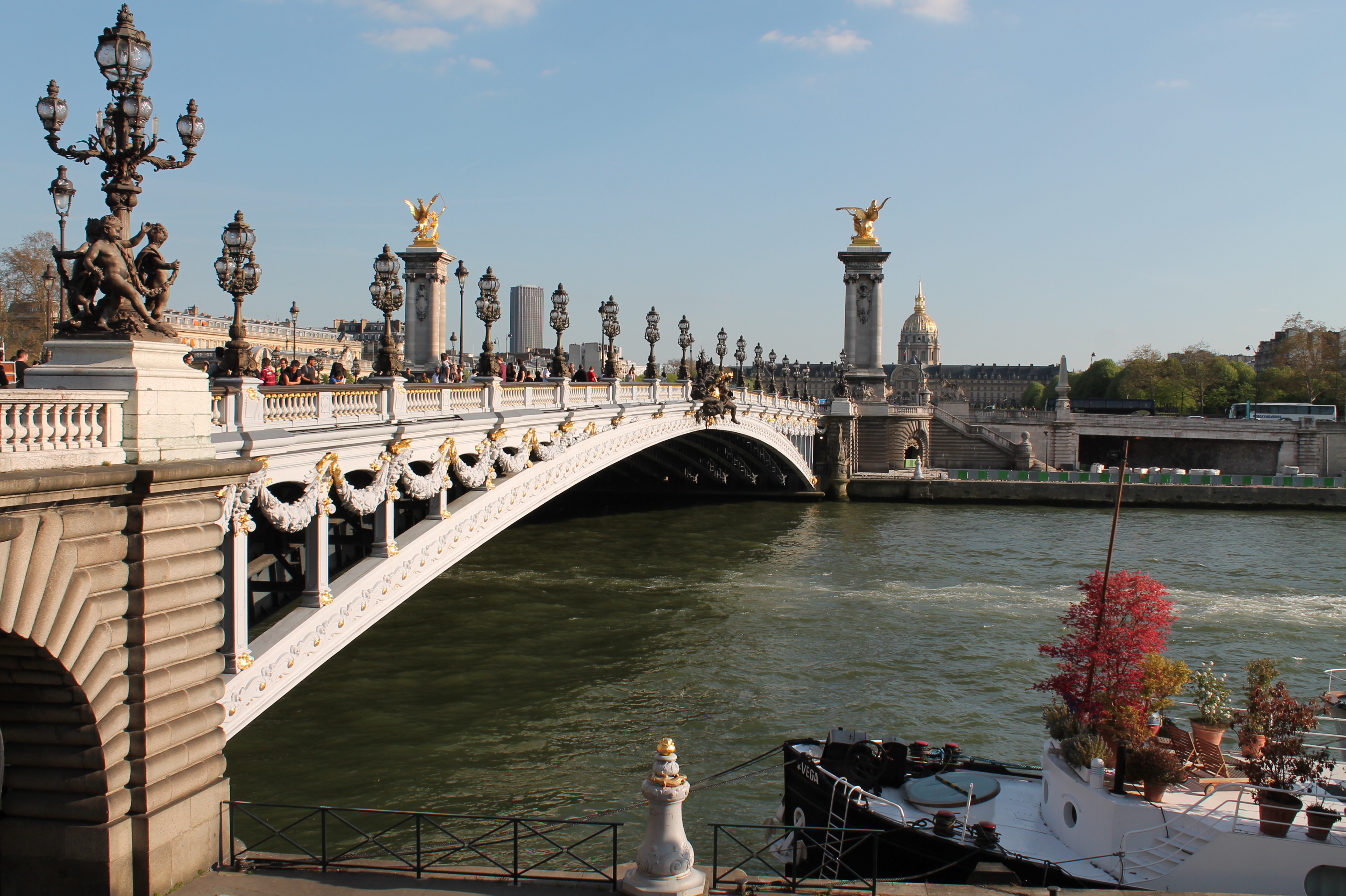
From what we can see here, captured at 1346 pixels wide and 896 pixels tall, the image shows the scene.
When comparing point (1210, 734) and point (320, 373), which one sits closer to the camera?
point (1210, 734)

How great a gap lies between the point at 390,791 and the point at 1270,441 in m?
60.6

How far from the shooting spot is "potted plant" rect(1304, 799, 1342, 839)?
9758 millimetres

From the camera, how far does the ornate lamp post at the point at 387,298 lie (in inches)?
569

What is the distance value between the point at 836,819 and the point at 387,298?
817cm

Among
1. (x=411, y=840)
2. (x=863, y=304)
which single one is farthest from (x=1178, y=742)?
(x=863, y=304)

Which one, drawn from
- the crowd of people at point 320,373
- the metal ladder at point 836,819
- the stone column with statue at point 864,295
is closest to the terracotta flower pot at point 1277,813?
the metal ladder at point 836,819

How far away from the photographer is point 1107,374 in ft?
361

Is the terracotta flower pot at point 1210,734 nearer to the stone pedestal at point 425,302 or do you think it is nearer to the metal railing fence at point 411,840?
the metal railing fence at point 411,840

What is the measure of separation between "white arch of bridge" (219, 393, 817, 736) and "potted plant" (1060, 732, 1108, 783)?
25.5ft

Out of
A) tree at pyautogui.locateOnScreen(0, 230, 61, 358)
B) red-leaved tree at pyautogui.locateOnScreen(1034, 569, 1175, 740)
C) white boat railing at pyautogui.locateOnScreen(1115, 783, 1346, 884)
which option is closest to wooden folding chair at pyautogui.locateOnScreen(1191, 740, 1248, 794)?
white boat railing at pyautogui.locateOnScreen(1115, 783, 1346, 884)

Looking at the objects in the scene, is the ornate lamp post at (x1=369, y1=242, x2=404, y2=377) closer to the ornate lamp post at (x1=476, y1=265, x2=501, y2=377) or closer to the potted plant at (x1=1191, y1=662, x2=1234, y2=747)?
the ornate lamp post at (x1=476, y1=265, x2=501, y2=377)

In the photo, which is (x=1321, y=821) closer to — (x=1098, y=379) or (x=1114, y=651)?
(x=1114, y=651)

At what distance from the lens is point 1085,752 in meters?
10.8

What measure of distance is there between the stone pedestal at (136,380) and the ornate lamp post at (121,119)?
0.94 meters
